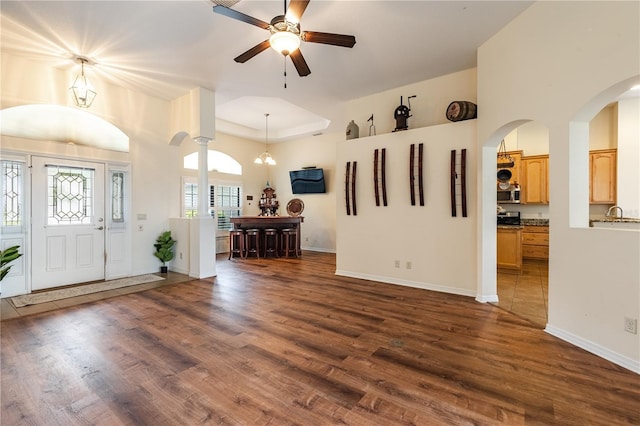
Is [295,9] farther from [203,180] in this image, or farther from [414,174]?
[203,180]

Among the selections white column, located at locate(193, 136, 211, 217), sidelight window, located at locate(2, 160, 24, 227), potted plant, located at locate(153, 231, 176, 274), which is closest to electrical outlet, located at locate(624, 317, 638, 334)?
white column, located at locate(193, 136, 211, 217)

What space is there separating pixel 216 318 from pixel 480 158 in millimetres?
3982

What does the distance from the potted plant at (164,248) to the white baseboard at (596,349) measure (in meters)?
5.98

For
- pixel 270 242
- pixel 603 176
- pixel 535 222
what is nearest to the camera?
pixel 603 176

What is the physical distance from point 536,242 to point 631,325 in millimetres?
5105

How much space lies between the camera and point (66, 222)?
15.2 feet

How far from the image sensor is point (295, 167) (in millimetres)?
9242

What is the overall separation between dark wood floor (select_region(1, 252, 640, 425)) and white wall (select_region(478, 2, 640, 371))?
1.01ft

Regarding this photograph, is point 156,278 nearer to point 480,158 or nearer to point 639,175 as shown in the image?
point 480,158

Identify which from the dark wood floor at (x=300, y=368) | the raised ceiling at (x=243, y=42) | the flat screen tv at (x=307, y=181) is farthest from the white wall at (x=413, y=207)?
the flat screen tv at (x=307, y=181)

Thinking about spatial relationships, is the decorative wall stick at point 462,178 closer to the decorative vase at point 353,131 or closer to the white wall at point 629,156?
the decorative vase at point 353,131

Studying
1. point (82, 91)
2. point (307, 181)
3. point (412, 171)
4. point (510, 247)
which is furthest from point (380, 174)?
point (82, 91)

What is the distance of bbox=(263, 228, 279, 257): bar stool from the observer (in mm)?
7586

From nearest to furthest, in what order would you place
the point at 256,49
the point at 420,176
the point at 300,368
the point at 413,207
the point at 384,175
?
the point at 300,368 < the point at 256,49 < the point at 420,176 < the point at 413,207 < the point at 384,175
